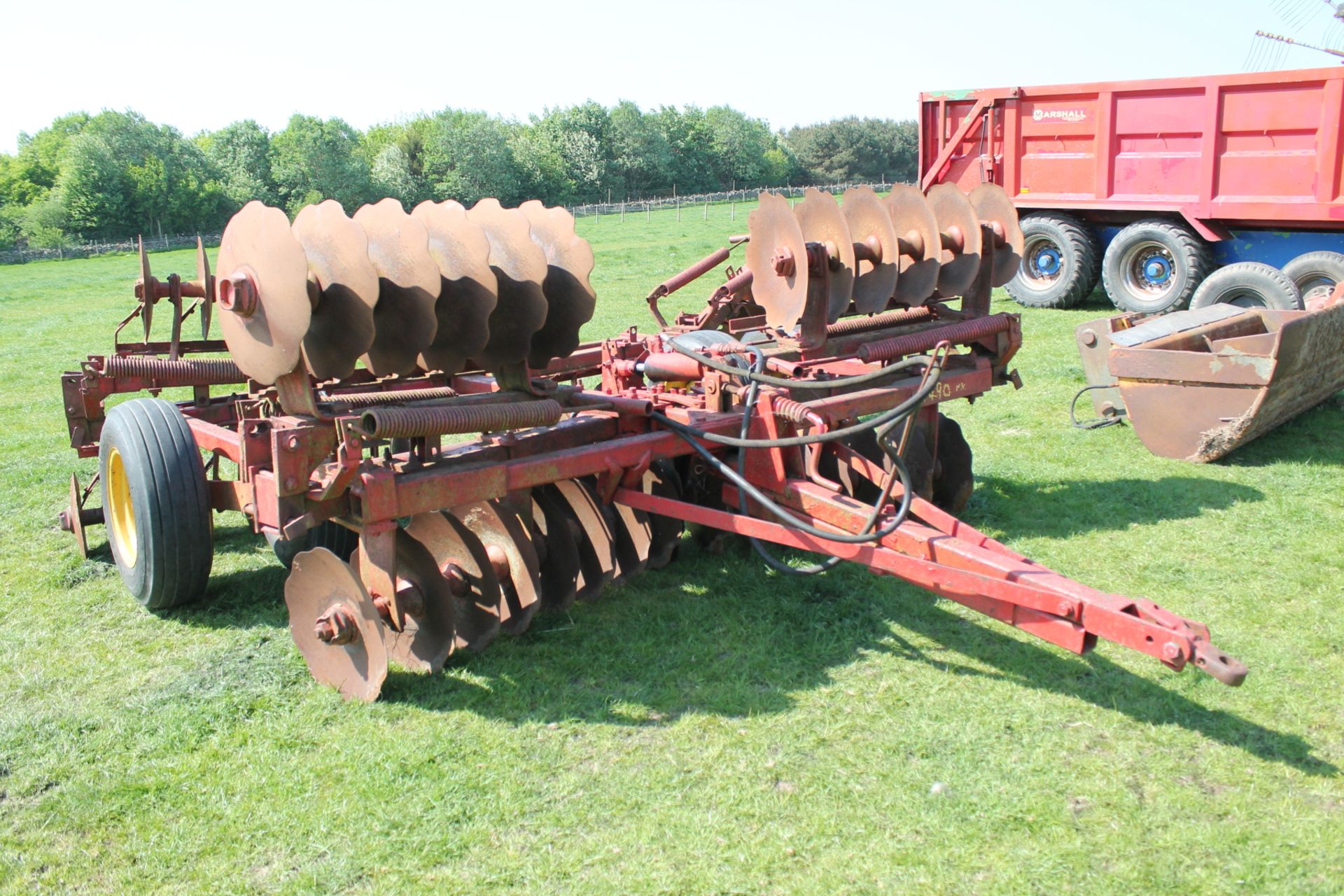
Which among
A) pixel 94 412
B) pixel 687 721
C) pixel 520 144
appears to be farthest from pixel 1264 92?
pixel 520 144

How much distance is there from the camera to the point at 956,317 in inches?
232

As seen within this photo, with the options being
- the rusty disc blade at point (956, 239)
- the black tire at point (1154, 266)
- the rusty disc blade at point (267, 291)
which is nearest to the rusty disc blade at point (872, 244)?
the rusty disc blade at point (956, 239)

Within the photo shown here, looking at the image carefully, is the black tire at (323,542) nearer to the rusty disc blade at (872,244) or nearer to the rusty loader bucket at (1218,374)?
the rusty disc blade at (872,244)

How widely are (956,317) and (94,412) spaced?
4584 mm

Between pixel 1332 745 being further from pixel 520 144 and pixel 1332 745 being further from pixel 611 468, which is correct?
pixel 520 144

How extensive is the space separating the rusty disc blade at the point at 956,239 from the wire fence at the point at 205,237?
26.0 m

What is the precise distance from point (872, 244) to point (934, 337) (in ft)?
2.07

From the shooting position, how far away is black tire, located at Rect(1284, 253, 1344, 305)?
9.98 meters

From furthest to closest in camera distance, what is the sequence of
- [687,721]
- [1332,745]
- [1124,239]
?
[1124,239] < [687,721] < [1332,745]

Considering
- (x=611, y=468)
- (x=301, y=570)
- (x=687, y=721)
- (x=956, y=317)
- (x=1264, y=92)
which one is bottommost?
(x=687, y=721)

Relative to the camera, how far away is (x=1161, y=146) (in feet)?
37.3

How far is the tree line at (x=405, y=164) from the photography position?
4859cm

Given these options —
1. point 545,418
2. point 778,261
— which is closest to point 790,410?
point 778,261

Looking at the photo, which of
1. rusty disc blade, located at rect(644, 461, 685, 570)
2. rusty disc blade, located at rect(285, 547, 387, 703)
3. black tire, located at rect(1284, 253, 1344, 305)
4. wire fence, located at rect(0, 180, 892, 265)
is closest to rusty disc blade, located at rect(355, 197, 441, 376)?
rusty disc blade, located at rect(285, 547, 387, 703)
